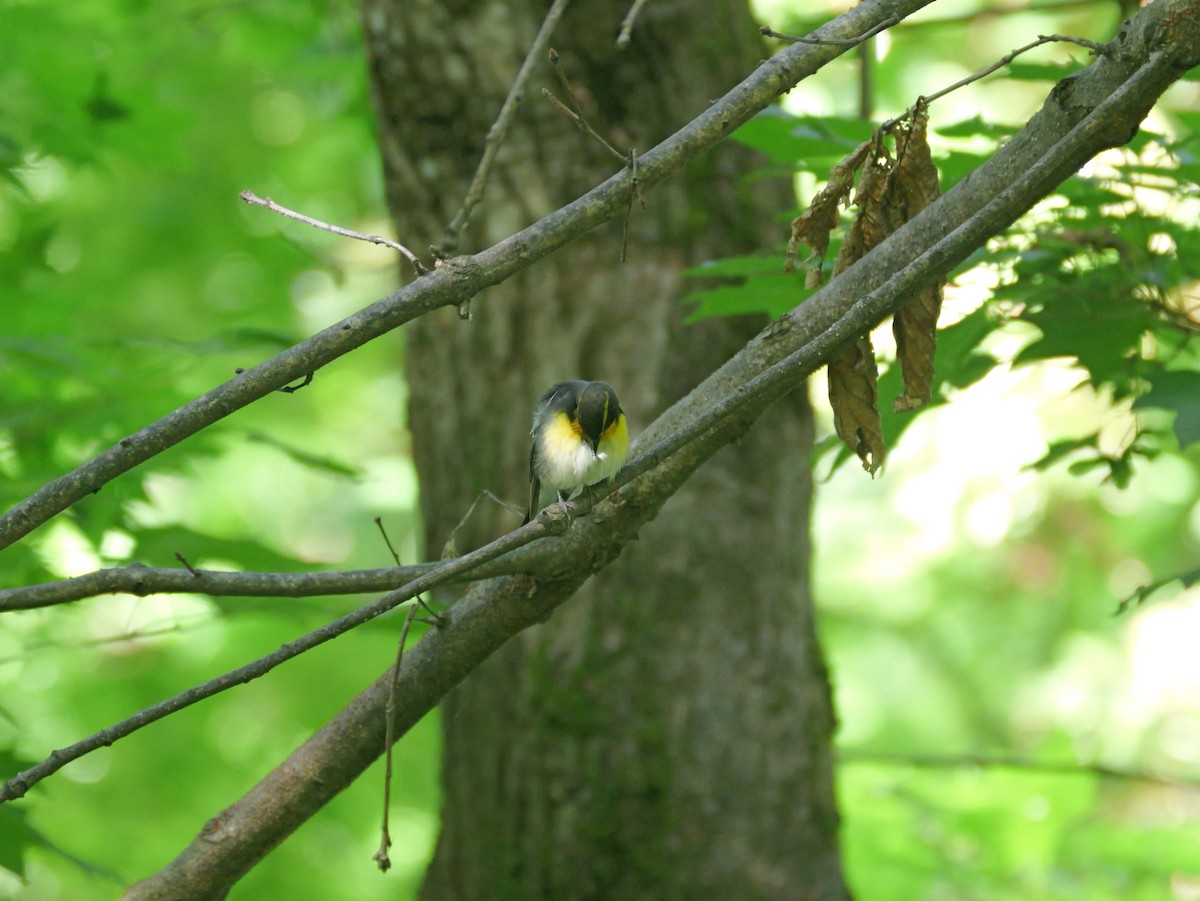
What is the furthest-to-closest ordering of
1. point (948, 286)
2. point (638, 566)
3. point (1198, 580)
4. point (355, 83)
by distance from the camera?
point (355, 83), point (638, 566), point (948, 286), point (1198, 580)

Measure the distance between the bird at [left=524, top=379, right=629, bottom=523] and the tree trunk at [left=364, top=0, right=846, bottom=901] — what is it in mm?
674

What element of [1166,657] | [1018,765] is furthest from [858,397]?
[1166,657]

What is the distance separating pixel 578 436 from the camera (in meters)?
2.15

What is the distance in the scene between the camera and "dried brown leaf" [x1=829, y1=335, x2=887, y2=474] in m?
1.70

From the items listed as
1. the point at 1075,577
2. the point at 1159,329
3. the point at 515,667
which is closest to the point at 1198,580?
the point at 1159,329

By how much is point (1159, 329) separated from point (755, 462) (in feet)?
3.91

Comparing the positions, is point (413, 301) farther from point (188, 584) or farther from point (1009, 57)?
point (1009, 57)

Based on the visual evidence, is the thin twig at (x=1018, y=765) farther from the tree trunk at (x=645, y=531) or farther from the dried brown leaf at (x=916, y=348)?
the dried brown leaf at (x=916, y=348)

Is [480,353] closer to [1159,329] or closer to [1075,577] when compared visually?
[1159,329]

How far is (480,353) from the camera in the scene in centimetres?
309

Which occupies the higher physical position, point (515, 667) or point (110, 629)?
point (110, 629)

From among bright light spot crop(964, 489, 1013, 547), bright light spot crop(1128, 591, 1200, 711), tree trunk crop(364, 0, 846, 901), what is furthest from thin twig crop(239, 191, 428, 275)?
bright light spot crop(1128, 591, 1200, 711)

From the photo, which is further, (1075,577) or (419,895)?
(1075,577)

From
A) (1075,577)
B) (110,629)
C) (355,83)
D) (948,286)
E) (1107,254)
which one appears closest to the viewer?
(948,286)
